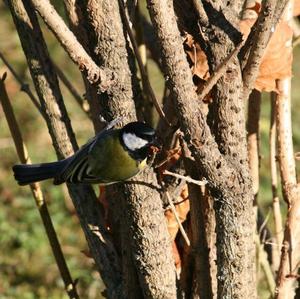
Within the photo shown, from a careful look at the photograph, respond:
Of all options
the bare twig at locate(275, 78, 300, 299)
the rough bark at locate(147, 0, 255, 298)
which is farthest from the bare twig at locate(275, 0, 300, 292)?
the rough bark at locate(147, 0, 255, 298)

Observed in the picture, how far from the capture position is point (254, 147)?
2.36m

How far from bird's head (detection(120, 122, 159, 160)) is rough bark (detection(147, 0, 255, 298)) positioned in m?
0.15

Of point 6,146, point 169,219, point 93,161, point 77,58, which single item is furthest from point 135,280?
point 6,146

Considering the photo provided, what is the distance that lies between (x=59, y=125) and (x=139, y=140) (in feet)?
0.94

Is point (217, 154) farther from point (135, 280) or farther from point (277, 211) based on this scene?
point (277, 211)

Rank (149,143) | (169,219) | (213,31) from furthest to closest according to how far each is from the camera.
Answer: (169,219)
(149,143)
(213,31)

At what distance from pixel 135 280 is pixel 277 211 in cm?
64

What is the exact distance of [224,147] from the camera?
1.98 meters

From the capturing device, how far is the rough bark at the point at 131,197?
189 centimetres

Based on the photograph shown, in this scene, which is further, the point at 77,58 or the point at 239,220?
the point at 239,220

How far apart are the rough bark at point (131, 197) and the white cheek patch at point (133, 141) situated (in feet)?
0.21

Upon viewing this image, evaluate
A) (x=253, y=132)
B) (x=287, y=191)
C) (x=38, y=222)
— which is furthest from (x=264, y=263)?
(x=38, y=222)

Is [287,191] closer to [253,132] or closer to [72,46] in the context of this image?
[253,132]

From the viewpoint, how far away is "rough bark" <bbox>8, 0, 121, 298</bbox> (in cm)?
209
